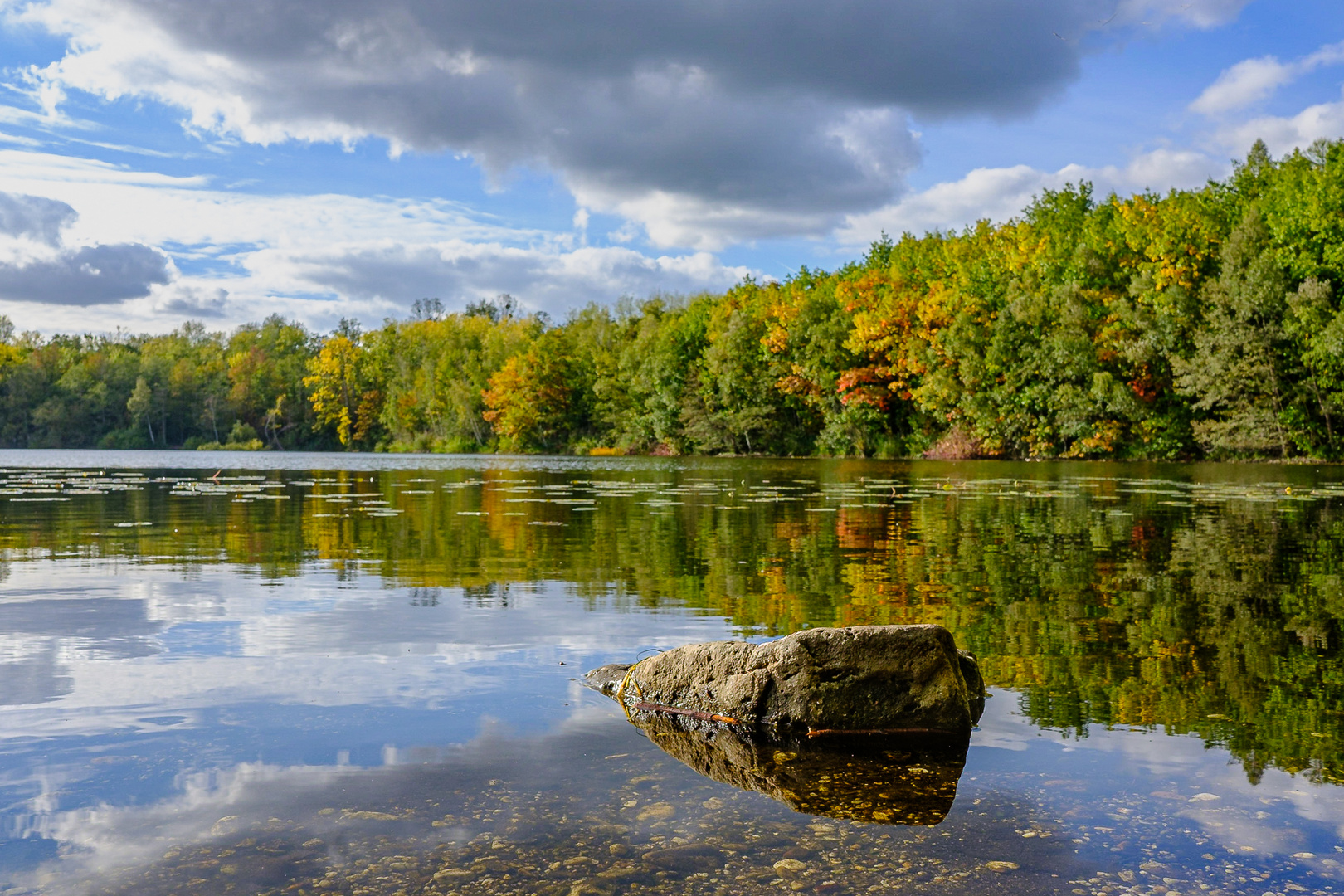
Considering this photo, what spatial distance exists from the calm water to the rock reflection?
0.12 m

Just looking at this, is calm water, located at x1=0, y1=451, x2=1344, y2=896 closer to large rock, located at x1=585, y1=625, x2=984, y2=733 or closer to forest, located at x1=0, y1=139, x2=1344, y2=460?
large rock, located at x1=585, y1=625, x2=984, y2=733

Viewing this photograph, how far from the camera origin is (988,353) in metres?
60.5

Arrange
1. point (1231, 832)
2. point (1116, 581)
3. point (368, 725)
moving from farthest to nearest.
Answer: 1. point (1116, 581)
2. point (368, 725)
3. point (1231, 832)

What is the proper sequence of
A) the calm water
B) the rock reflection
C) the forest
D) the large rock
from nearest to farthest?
1. the calm water
2. the rock reflection
3. the large rock
4. the forest

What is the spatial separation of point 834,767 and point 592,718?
1502mm

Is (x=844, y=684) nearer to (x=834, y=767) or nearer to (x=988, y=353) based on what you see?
(x=834, y=767)

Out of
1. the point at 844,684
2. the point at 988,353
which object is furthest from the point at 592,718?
the point at 988,353

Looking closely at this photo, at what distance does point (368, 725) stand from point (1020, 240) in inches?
2555

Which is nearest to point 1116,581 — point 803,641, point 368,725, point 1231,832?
point 803,641

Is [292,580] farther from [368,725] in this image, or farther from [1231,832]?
[1231,832]

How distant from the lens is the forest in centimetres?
4866

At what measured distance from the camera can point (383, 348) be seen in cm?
12800

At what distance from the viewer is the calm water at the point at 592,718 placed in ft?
12.8

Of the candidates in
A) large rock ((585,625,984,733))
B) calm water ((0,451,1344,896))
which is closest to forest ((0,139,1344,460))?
calm water ((0,451,1344,896))
